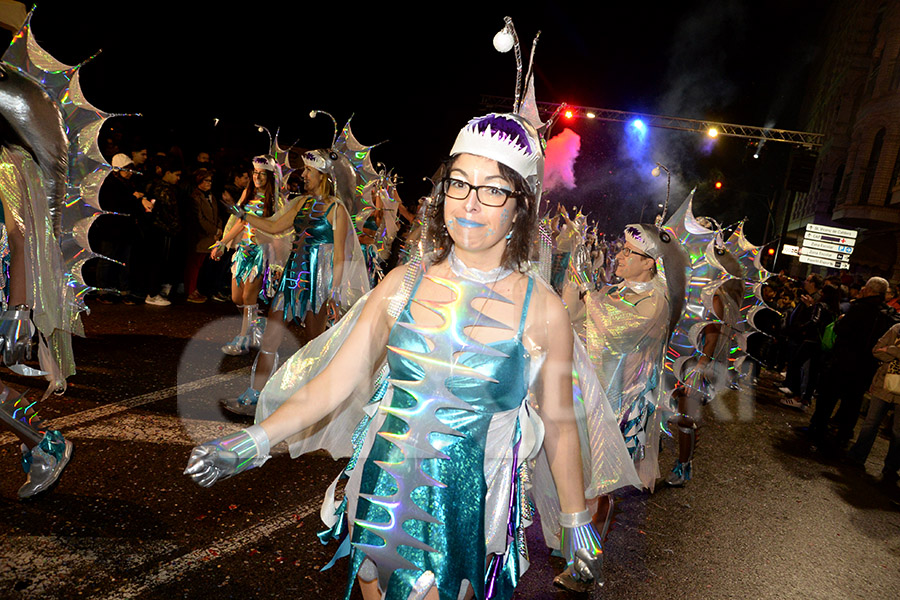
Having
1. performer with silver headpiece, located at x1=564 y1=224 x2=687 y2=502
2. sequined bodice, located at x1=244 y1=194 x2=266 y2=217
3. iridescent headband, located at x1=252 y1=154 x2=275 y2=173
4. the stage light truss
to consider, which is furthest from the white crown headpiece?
the stage light truss

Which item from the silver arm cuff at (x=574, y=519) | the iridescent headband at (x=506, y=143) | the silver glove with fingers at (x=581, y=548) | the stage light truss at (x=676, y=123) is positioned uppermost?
the stage light truss at (x=676, y=123)

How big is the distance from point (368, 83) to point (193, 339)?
30.8 feet

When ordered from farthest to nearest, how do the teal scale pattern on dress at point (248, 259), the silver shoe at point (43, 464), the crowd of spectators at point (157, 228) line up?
the crowd of spectators at point (157, 228) < the teal scale pattern on dress at point (248, 259) < the silver shoe at point (43, 464)

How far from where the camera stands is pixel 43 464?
3.39 metres

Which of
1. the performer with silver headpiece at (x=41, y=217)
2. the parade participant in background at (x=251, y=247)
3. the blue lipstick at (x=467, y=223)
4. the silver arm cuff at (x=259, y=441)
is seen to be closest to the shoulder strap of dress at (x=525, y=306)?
the blue lipstick at (x=467, y=223)

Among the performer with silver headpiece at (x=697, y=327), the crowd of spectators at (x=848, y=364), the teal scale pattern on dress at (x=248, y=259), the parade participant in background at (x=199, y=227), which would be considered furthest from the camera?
the parade participant in background at (x=199, y=227)

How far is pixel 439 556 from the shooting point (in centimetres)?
175

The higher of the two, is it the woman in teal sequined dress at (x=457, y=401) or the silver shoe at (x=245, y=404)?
the woman in teal sequined dress at (x=457, y=401)

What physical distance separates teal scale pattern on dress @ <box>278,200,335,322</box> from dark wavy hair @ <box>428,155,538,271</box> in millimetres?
3445

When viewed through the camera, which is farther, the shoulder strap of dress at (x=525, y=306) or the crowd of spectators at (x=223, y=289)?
the crowd of spectators at (x=223, y=289)

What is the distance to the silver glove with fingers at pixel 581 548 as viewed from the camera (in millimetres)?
1939

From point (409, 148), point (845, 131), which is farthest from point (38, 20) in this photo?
point (845, 131)

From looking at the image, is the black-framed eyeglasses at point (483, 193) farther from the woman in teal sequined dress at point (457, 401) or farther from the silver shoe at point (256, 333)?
the silver shoe at point (256, 333)

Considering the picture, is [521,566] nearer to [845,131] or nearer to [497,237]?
[497,237]
